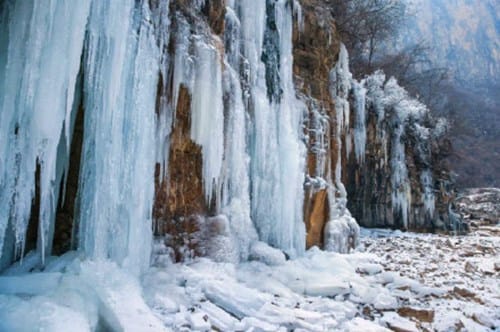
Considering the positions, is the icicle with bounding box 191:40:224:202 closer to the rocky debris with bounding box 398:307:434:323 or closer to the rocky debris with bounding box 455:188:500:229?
the rocky debris with bounding box 398:307:434:323

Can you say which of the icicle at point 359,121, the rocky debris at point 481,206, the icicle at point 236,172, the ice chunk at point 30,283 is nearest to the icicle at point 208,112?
the icicle at point 236,172

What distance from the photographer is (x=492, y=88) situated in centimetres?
3962

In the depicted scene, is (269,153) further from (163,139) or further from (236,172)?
(163,139)

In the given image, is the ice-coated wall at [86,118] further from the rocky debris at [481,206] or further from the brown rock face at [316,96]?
the rocky debris at [481,206]

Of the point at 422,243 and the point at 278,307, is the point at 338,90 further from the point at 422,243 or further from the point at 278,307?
the point at 278,307

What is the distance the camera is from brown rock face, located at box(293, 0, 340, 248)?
7383mm

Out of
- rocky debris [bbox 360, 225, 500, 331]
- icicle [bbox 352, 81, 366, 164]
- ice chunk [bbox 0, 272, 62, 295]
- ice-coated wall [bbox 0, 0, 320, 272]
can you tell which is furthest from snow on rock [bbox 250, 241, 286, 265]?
icicle [bbox 352, 81, 366, 164]

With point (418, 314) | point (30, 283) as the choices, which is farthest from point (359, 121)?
point (30, 283)

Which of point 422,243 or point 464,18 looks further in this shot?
point 464,18

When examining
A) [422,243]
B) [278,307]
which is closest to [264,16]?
[278,307]

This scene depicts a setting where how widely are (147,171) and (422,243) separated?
861cm

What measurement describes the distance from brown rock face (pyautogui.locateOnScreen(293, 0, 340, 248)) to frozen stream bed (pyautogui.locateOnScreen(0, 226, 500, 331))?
0.95 meters

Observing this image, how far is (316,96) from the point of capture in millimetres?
7902

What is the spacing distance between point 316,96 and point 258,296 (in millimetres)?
5054
